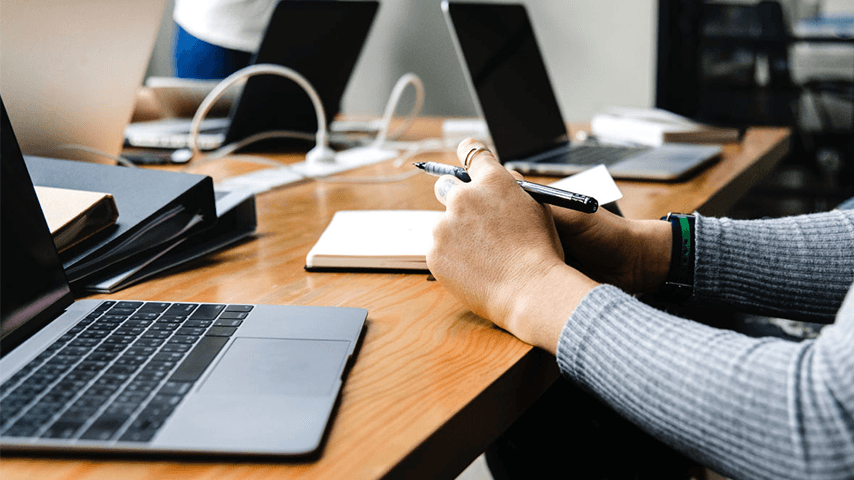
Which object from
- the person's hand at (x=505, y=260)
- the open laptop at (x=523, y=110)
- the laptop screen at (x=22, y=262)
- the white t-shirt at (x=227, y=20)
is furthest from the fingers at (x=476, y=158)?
the white t-shirt at (x=227, y=20)

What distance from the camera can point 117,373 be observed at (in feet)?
1.38

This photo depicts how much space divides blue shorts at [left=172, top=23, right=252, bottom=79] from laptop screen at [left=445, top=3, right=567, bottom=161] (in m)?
0.81

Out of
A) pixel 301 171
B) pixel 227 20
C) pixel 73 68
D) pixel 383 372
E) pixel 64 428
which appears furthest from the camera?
pixel 227 20

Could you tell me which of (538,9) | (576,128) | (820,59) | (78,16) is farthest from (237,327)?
(820,59)

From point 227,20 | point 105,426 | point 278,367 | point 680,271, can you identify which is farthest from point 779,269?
point 227,20

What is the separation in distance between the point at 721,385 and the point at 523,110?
0.91 m

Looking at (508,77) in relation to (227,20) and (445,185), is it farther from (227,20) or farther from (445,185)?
(227,20)

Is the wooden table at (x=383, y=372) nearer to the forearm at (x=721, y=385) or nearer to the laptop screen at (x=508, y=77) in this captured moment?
the forearm at (x=721, y=385)

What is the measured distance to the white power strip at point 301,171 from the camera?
3.56ft

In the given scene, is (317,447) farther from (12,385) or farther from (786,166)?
(786,166)

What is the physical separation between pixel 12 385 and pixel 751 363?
45 centimetres

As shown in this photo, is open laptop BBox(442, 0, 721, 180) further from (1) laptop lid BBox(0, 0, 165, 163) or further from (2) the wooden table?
(1) laptop lid BBox(0, 0, 165, 163)

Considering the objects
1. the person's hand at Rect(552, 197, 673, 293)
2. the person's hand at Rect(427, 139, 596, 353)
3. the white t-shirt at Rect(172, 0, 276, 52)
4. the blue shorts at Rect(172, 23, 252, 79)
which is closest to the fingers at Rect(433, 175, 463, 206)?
the person's hand at Rect(427, 139, 596, 353)

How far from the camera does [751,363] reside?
44 cm
